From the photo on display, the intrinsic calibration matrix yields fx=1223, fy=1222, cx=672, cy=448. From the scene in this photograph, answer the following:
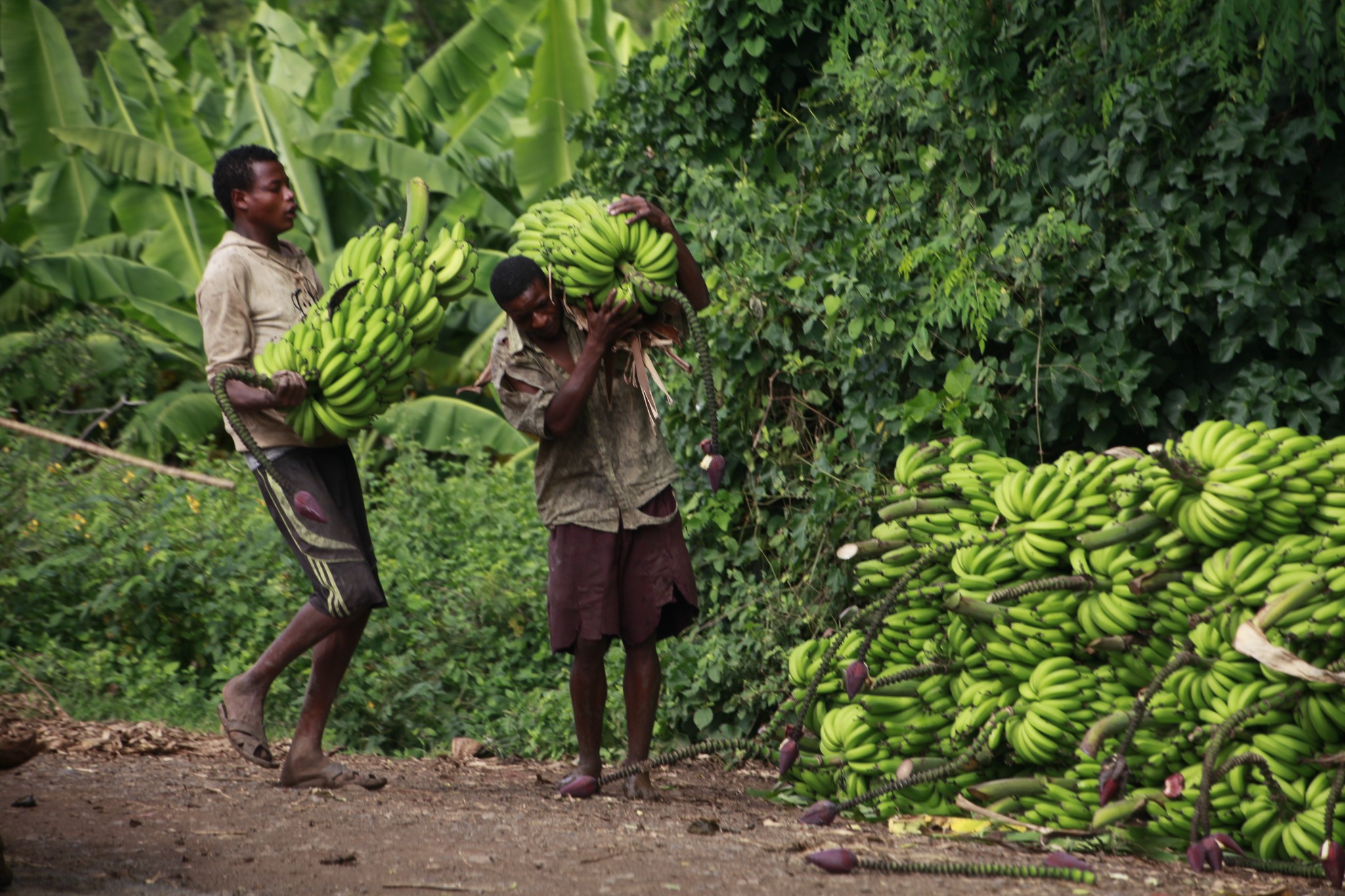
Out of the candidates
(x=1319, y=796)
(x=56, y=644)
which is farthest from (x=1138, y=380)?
(x=56, y=644)

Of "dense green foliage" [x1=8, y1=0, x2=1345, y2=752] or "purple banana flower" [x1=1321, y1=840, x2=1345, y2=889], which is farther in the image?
"dense green foliage" [x1=8, y1=0, x2=1345, y2=752]

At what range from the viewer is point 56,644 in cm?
668

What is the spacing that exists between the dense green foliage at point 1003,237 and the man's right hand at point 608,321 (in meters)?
1.10

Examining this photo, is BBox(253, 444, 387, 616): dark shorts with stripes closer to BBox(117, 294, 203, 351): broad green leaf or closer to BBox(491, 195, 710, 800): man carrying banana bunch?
BBox(491, 195, 710, 800): man carrying banana bunch

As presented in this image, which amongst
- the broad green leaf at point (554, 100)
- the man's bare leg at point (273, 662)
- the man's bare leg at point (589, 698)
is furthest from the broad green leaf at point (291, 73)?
the man's bare leg at point (589, 698)

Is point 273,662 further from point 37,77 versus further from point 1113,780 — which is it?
point 37,77

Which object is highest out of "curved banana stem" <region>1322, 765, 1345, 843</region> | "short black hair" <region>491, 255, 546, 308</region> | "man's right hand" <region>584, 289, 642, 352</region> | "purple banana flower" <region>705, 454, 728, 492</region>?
"short black hair" <region>491, 255, 546, 308</region>

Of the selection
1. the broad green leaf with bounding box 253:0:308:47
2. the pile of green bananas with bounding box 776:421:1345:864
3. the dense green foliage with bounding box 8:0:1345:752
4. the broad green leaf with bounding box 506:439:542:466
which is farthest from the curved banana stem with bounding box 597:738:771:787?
the broad green leaf with bounding box 253:0:308:47

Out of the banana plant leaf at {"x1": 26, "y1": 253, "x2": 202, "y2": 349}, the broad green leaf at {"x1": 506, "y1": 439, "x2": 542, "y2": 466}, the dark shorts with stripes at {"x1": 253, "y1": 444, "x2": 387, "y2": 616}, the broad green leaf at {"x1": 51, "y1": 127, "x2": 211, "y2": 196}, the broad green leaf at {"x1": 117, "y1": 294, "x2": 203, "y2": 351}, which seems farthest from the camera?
the broad green leaf at {"x1": 51, "y1": 127, "x2": 211, "y2": 196}

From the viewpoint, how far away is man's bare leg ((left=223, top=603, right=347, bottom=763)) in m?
4.23

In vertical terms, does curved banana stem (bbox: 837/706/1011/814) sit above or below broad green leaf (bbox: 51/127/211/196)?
below

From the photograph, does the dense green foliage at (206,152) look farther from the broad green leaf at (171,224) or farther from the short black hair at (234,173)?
the short black hair at (234,173)

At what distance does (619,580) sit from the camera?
4266 mm

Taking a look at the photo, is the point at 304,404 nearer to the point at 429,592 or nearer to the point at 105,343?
the point at 429,592
